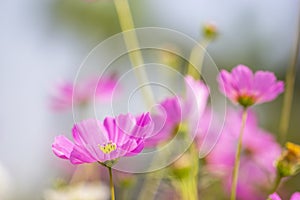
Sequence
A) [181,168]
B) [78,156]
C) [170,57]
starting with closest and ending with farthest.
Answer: [78,156], [181,168], [170,57]

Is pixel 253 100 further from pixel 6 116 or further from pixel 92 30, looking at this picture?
pixel 92 30

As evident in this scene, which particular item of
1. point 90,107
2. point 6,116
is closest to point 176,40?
point 6,116

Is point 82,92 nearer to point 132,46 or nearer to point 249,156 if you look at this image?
point 132,46

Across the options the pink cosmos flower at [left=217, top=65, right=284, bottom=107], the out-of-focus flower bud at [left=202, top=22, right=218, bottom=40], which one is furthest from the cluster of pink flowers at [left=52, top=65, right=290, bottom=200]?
the out-of-focus flower bud at [left=202, top=22, right=218, bottom=40]

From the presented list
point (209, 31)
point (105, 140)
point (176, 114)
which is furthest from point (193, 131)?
point (209, 31)


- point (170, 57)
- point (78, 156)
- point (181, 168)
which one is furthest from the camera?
point (170, 57)

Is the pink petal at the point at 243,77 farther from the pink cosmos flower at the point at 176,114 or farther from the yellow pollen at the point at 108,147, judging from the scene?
the yellow pollen at the point at 108,147
